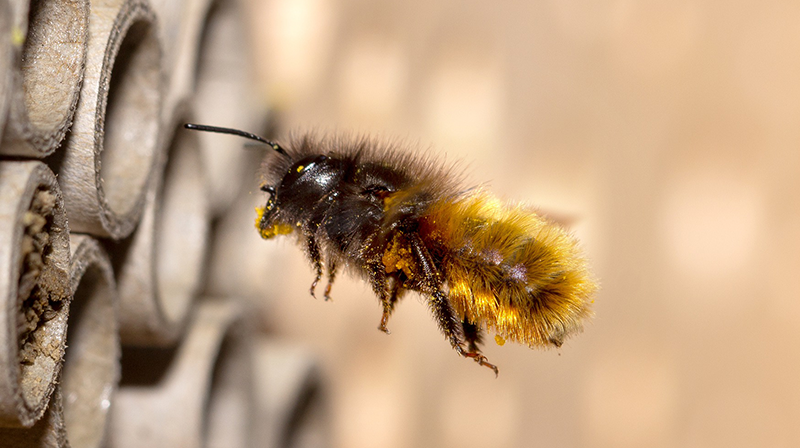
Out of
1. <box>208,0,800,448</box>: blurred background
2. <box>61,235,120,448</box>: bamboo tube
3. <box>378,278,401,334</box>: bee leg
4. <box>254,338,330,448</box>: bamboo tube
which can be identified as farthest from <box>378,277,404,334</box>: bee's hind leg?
<box>208,0,800,448</box>: blurred background

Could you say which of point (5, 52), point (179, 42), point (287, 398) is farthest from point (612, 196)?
point (5, 52)

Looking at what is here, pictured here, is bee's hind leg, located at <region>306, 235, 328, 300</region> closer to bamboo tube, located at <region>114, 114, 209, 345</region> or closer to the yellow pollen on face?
the yellow pollen on face

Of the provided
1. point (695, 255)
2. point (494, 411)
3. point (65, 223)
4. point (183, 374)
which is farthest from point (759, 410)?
point (65, 223)

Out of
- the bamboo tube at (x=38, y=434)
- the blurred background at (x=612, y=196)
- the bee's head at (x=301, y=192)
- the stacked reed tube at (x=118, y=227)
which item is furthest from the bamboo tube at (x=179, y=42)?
the blurred background at (x=612, y=196)

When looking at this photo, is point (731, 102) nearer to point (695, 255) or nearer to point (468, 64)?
point (695, 255)

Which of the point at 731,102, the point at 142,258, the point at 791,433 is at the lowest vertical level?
the point at 791,433

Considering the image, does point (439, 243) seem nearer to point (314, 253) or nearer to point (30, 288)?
point (314, 253)
